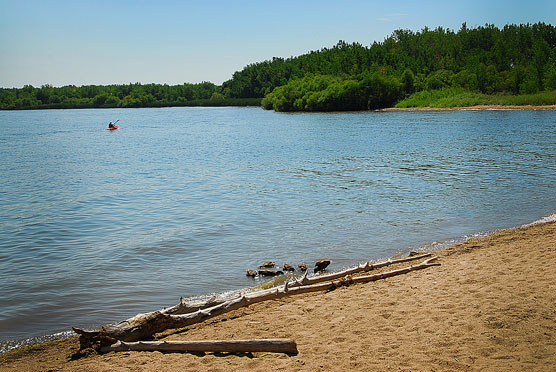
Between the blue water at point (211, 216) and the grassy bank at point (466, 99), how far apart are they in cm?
7289

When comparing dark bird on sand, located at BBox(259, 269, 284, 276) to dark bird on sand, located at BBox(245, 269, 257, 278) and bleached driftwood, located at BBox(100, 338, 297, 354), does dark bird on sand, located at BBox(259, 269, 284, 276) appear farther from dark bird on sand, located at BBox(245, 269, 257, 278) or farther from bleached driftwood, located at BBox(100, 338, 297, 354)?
bleached driftwood, located at BBox(100, 338, 297, 354)

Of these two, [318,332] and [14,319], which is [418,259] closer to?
[318,332]

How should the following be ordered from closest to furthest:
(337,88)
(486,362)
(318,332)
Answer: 1. (486,362)
2. (318,332)
3. (337,88)

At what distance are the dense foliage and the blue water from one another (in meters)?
94.8

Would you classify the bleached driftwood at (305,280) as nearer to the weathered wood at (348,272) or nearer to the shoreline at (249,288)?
the weathered wood at (348,272)

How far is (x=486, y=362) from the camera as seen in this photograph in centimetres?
602

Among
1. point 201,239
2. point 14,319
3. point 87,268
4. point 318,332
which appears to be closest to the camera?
point 318,332

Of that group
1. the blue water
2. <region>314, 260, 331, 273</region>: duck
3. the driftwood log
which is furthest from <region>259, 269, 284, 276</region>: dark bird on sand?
the driftwood log

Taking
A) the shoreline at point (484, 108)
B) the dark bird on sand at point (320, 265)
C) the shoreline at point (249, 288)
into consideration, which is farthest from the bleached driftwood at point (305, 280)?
the shoreline at point (484, 108)

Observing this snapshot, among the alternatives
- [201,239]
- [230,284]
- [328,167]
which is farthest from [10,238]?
[328,167]

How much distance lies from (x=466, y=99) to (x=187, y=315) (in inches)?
4696

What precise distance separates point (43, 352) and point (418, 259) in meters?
8.00

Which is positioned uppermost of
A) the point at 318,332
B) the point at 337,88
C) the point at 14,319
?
the point at 337,88

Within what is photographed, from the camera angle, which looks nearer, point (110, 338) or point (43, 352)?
point (110, 338)
